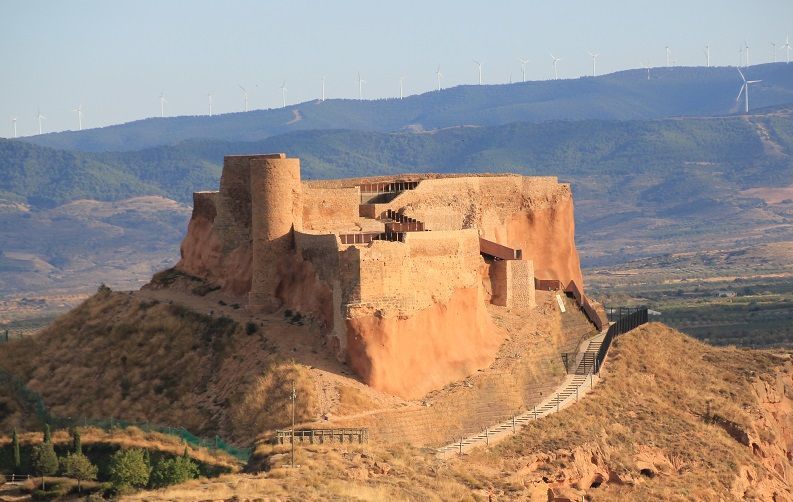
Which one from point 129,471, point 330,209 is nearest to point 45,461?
point 129,471

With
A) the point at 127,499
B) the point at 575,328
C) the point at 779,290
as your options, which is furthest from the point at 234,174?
the point at 779,290

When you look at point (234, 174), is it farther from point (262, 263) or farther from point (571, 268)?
point (571, 268)

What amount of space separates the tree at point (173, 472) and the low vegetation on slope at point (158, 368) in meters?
4.39

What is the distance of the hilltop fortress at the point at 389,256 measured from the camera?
189ft

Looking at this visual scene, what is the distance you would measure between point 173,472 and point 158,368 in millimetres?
13384

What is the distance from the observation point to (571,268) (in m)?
79.2

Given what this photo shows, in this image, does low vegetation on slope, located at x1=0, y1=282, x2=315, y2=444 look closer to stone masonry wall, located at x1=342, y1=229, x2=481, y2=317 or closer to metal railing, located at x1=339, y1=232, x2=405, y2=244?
stone masonry wall, located at x1=342, y1=229, x2=481, y2=317

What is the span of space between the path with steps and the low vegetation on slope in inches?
218

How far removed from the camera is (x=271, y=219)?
63.6 meters

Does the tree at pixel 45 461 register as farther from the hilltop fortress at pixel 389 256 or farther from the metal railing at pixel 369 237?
the metal railing at pixel 369 237

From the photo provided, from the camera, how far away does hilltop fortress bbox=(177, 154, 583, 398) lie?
57562 millimetres

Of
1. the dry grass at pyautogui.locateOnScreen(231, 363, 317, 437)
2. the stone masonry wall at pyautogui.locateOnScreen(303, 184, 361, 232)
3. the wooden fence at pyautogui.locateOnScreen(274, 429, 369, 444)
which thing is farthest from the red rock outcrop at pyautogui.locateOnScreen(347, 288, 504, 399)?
the stone masonry wall at pyautogui.locateOnScreen(303, 184, 361, 232)

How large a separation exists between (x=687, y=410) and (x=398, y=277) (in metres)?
16.3

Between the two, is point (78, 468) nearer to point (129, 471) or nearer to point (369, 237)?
point (129, 471)
